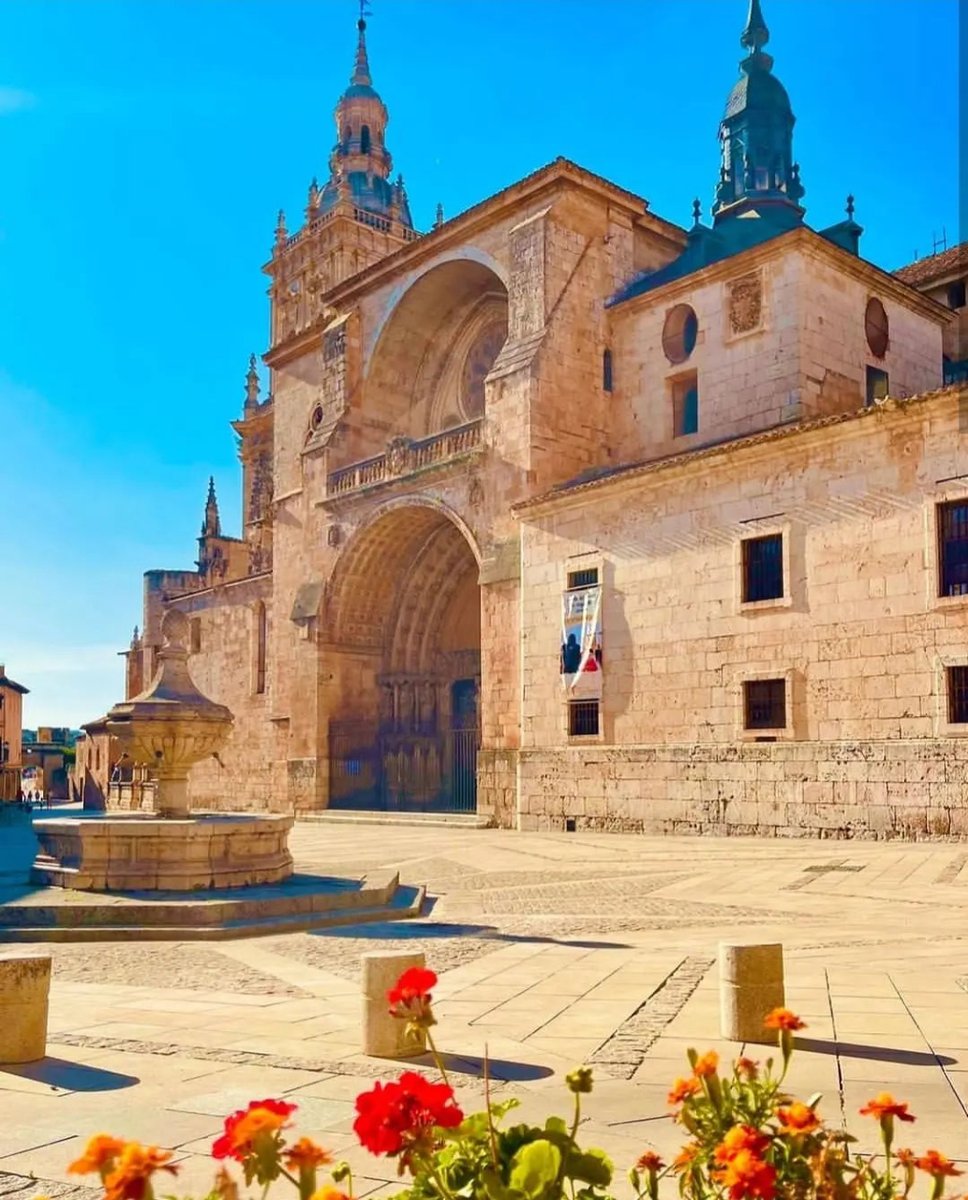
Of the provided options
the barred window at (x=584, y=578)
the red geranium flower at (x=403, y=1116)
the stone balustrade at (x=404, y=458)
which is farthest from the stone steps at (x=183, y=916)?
the stone balustrade at (x=404, y=458)

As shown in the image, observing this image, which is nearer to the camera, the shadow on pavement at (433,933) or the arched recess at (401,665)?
the shadow on pavement at (433,933)

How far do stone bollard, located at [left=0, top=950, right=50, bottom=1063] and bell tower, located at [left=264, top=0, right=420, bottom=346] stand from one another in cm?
4711

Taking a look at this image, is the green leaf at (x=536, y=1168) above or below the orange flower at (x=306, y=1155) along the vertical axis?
below

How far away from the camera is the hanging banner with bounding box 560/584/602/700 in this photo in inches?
811

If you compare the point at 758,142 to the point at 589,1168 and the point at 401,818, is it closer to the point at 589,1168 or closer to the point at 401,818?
the point at 401,818

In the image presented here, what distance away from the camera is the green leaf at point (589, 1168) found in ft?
7.37

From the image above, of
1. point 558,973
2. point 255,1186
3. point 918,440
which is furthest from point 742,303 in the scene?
point 255,1186

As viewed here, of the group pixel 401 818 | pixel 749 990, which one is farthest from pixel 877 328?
pixel 749 990

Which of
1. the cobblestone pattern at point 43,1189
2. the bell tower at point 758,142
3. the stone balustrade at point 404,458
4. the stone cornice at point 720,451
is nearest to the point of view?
the cobblestone pattern at point 43,1189

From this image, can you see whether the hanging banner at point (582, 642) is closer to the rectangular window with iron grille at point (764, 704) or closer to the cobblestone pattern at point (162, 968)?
the rectangular window with iron grille at point (764, 704)

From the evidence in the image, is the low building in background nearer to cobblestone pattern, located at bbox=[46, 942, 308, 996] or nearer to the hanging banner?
the hanging banner

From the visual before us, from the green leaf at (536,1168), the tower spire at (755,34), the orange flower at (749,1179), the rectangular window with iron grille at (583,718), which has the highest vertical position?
the tower spire at (755,34)

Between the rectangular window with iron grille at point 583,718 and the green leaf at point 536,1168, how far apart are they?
18.5 meters

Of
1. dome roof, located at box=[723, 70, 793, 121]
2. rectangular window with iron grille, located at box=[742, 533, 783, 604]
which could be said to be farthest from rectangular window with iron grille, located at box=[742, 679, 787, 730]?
dome roof, located at box=[723, 70, 793, 121]
